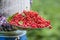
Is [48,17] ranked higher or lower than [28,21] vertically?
lower

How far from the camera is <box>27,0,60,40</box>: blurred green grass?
13.2ft

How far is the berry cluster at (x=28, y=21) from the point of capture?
2303 millimetres

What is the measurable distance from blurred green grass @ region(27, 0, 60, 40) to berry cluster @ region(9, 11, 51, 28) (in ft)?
4.77

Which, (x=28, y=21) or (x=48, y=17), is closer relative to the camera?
(x=28, y=21)

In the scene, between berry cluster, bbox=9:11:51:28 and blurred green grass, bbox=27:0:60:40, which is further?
blurred green grass, bbox=27:0:60:40

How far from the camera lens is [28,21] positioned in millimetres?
2344

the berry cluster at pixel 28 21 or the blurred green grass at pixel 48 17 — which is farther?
the blurred green grass at pixel 48 17

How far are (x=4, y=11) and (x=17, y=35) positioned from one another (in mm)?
233

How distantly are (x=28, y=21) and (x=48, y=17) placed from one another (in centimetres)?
183

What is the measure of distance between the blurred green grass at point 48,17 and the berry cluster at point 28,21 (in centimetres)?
145

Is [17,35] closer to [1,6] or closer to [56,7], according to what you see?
[1,6]

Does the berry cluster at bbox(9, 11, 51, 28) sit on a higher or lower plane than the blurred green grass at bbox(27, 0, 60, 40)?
higher

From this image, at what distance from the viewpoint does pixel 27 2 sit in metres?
2.65

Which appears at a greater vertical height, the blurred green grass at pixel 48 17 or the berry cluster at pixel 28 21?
the berry cluster at pixel 28 21
